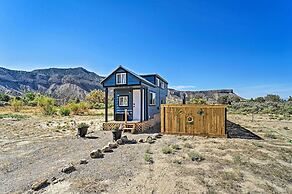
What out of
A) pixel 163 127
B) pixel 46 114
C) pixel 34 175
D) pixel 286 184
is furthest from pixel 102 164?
pixel 46 114

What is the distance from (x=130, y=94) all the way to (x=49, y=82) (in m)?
88.6

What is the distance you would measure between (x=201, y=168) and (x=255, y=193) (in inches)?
65.8

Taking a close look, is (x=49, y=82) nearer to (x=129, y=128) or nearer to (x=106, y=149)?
(x=129, y=128)

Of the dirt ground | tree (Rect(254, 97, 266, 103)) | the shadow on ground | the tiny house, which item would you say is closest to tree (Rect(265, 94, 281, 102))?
tree (Rect(254, 97, 266, 103))

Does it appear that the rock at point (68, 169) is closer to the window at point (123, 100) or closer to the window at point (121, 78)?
the window at point (121, 78)

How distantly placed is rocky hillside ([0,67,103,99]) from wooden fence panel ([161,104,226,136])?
7464cm

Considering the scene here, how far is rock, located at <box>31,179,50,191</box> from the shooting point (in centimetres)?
479

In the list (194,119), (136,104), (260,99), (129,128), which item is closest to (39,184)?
(194,119)

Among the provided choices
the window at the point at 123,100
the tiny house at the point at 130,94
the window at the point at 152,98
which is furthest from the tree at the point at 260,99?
the window at the point at 123,100

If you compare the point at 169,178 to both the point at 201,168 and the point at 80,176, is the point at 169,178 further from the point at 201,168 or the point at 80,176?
the point at 80,176

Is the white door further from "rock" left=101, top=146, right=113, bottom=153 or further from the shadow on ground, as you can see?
"rock" left=101, top=146, right=113, bottom=153

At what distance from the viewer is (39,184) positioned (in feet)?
16.0

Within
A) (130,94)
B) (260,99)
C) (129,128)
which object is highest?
(260,99)

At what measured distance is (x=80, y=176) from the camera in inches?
217
